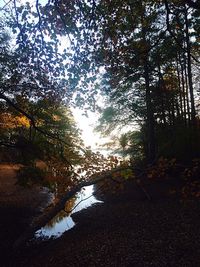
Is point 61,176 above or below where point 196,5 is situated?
below

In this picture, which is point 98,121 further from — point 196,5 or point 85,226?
point 196,5

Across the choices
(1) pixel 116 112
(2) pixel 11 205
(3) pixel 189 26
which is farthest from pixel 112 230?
(1) pixel 116 112

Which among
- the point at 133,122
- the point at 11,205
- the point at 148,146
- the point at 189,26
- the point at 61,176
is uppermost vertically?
the point at 189,26

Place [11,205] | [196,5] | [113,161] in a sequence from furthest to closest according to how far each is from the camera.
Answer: [11,205] < [113,161] < [196,5]

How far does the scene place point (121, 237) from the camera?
9.99 meters

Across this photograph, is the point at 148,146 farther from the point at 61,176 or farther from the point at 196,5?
the point at 196,5

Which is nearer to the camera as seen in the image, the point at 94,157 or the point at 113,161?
the point at 94,157

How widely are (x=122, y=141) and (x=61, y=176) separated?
16054 millimetres

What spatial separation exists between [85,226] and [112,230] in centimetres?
191

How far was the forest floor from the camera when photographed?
8.28m

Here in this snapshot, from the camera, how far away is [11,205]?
15.6 m

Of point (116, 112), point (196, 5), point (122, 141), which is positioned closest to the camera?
point (196, 5)

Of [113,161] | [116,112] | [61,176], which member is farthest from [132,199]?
Answer: [116,112]

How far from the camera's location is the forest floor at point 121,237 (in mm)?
8281
